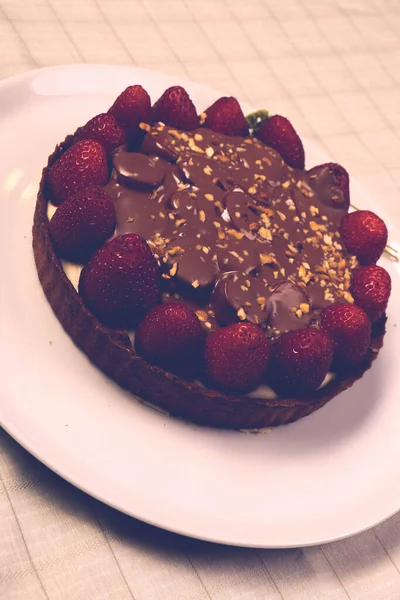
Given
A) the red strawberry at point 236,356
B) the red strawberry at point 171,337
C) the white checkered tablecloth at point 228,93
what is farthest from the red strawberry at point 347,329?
the white checkered tablecloth at point 228,93

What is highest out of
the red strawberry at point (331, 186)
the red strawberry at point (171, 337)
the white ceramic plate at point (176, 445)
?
the red strawberry at point (331, 186)

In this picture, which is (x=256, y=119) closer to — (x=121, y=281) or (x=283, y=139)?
(x=283, y=139)

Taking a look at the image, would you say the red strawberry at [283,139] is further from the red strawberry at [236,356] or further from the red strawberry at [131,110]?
the red strawberry at [236,356]

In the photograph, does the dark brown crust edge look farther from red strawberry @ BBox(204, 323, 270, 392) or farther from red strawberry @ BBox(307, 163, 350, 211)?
red strawberry @ BBox(307, 163, 350, 211)

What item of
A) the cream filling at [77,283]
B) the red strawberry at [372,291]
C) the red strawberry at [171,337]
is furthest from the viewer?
the red strawberry at [372,291]

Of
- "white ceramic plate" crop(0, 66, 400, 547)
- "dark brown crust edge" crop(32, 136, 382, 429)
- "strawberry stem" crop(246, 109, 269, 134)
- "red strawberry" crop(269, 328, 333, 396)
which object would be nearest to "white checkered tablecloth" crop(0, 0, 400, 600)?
"white ceramic plate" crop(0, 66, 400, 547)

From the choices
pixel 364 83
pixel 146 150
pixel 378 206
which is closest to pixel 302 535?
→ pixel 146 150

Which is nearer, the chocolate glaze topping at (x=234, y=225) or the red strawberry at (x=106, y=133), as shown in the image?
the chocolate glaze topping at (x=234, y=225)
